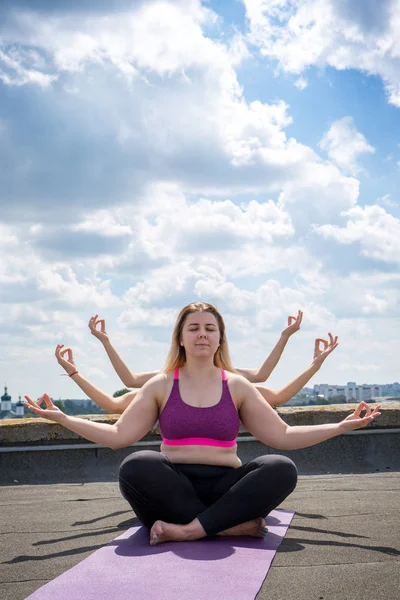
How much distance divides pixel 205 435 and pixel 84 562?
1.02 metres

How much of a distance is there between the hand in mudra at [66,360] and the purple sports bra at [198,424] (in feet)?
5.46

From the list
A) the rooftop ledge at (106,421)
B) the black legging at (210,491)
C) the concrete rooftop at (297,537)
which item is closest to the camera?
the concrete rooftop at (297,537)

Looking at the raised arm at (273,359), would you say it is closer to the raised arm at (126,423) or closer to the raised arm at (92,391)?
the raised arm at (92,391)

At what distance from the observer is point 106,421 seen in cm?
802

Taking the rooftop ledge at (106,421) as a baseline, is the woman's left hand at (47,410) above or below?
above

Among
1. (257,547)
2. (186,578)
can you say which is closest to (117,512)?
(257,547)

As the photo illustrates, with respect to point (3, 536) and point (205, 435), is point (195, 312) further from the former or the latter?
point (3, 536)

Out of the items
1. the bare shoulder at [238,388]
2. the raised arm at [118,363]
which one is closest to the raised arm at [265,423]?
the bare shoulder at [238,388]

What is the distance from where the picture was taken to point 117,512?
5.31 metres

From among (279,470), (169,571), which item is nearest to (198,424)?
(279,470)

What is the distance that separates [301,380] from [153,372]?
1177 millimetres

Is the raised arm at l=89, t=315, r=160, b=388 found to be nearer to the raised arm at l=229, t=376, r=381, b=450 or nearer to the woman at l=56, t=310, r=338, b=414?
the woman at l=56, t=310, r=338, b=414

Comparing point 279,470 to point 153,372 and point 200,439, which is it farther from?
point 153,372

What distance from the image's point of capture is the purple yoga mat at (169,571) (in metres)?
2.94
